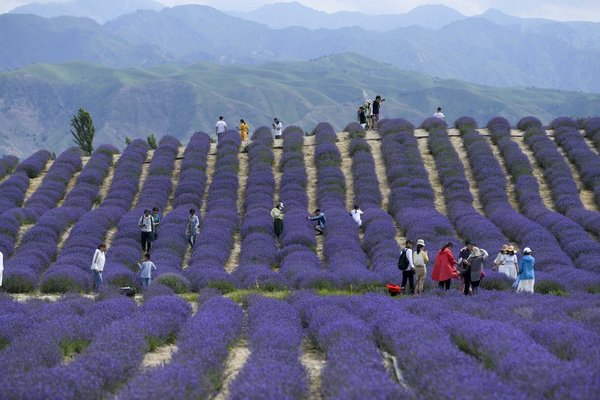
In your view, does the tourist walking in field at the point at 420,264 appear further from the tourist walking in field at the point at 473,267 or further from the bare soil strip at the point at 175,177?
the bare soil strip at the point at 175,177

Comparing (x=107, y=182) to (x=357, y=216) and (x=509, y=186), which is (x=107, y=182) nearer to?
(x=357, y=216)

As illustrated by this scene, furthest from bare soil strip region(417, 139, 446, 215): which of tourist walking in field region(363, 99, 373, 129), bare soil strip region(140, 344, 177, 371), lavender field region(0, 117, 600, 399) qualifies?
bare soil strip region(140, 344, 177, 371)

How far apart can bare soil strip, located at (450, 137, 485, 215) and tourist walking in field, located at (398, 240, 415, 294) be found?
1029cm

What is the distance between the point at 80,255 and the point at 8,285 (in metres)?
3.13

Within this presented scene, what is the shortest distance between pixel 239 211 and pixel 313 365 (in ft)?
53.0

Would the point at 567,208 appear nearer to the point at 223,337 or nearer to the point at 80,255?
the point at 80,255

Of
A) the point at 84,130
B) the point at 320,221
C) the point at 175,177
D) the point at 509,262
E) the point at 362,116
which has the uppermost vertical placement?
the point at 362,116

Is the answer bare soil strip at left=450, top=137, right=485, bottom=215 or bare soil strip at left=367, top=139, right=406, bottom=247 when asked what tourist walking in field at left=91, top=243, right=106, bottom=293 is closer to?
bare soil strip at left=367, top=139, right=406, bottom=247

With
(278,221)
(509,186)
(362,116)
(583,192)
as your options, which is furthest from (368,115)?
(278,221)

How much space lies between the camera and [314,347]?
8.95m

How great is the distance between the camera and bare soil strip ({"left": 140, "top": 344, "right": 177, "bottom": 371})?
776 cm

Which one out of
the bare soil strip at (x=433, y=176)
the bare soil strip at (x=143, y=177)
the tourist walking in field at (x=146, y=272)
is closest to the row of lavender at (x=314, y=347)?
the tourist walking in field at (x=146, y=272)

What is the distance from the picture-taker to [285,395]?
5.51m

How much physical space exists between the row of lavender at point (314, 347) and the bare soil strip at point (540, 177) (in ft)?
44.1
